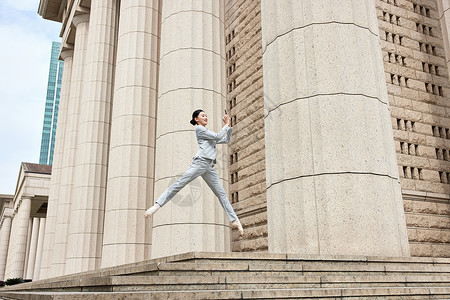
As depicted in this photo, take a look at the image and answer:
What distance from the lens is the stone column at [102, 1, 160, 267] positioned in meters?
14.9

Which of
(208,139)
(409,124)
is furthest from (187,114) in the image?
(409,124)

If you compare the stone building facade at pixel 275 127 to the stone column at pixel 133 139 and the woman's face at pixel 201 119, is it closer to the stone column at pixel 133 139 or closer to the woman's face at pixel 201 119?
the stone column at pixel 133 139

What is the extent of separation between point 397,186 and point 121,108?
35.6 feet

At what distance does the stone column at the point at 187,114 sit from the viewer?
10906 millimetres

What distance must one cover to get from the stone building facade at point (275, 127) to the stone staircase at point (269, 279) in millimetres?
963

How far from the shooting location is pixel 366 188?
730cm

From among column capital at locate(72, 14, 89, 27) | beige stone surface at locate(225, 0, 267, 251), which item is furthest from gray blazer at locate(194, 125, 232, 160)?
column capital at locate(72, 14, 89, 27)

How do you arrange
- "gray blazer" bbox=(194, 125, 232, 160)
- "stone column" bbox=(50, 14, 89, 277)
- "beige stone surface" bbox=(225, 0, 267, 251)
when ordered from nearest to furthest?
"gray blazer" bbox=(194, 125, 232, 160)
"beige stone surface" bbox=(225, 0, 267, 251)
"stone column" bbox=(50, 14, 89, 277)

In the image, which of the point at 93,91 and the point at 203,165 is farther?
the point at 93,91

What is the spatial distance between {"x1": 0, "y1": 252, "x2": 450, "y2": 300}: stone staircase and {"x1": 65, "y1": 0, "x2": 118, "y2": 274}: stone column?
1416 cm

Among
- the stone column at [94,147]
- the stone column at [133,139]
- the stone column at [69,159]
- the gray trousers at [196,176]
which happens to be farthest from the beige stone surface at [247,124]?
the stone column at [69,159]

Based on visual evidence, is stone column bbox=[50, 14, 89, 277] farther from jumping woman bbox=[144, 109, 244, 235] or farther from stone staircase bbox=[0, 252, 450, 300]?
stone staircase bbox=[0, 252, 450, 300]

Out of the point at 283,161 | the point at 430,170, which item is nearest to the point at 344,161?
the point at 283,161

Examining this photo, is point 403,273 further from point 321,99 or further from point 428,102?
point 428,102
